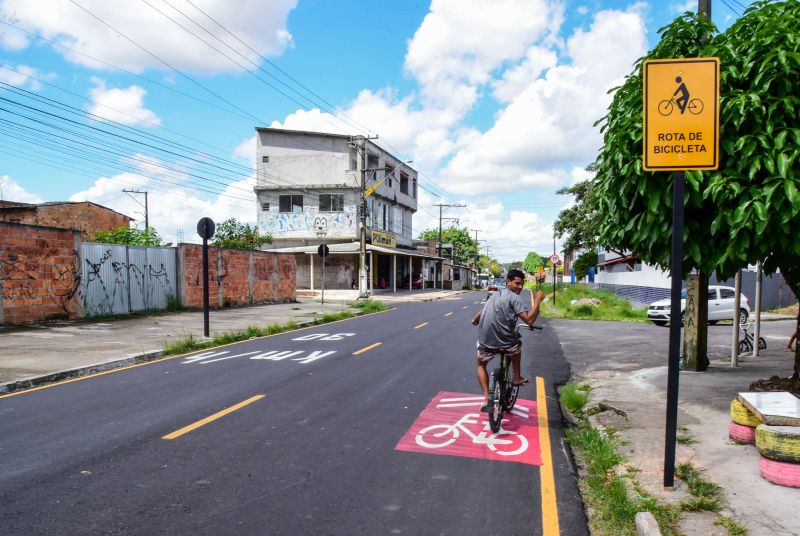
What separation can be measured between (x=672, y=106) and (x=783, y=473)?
3.03m

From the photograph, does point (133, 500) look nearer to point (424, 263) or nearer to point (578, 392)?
point (578, 392)

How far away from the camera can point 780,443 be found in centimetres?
420

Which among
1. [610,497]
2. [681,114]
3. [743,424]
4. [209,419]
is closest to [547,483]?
[610,497]

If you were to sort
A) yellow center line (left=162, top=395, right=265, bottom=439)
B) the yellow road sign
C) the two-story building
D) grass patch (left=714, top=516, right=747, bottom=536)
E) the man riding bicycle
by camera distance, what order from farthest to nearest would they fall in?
the two-story building
the man riding bicycle
yellow center line (left=162, top=395, right=265, bottom=439)
the yellow road sign
grass patch (left=714, top=516, right=747, bottom=536)

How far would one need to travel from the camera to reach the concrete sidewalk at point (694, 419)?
384 cm

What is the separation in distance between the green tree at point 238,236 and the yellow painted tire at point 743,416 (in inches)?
1519

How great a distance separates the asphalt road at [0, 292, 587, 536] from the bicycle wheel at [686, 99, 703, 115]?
322 cm

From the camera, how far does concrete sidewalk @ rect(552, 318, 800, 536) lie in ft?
12.6

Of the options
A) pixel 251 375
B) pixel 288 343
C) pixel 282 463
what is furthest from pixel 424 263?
pixel 282 463

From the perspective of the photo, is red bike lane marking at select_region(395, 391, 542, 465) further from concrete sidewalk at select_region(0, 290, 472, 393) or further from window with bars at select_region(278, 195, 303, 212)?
window with bars at select_region(278, 195, 303, 212)

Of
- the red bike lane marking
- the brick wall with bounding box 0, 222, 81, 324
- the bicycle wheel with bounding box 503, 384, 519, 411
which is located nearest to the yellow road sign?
the red bike lane marking

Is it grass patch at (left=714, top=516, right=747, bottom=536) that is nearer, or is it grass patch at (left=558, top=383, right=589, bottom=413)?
grass patch at (left=714, top=516, right=747, bottom=536)

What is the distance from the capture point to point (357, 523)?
3809 millimetres

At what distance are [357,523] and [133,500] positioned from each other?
5.88ft
